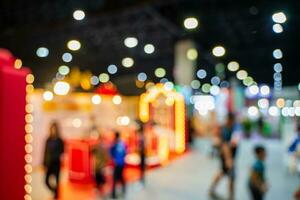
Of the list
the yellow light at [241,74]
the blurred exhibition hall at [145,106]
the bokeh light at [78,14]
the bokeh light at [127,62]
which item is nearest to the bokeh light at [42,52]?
the blurred exhibition hall at [145,106]

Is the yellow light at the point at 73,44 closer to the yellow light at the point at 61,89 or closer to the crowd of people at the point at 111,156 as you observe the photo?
the yellow light at the point at 61,89

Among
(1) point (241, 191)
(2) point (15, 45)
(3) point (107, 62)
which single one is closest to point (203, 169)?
(1) point (241, 191)

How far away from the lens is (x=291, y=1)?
11.7m

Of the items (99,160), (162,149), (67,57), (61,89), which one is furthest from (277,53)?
(99,160)

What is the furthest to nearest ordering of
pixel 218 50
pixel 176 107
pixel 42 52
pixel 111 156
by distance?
pixel 42 52
pixel 218 50
pixel 176 107
pixel 111 156

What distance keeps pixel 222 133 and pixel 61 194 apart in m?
3.51

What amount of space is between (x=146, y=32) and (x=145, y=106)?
586 cm

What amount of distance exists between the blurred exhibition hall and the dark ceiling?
65 mm

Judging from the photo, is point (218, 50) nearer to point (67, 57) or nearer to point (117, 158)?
point (67, 57)

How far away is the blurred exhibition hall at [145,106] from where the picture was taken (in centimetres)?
688

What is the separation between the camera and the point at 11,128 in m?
3.78

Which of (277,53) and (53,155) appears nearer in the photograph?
(53,155)

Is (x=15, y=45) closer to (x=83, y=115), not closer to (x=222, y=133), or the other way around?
(x=83, y=115)

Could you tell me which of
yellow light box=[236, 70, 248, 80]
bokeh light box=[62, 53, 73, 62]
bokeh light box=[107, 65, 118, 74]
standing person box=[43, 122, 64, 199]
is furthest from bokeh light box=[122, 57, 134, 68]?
standing person box=[43, 122, 64, 199]
